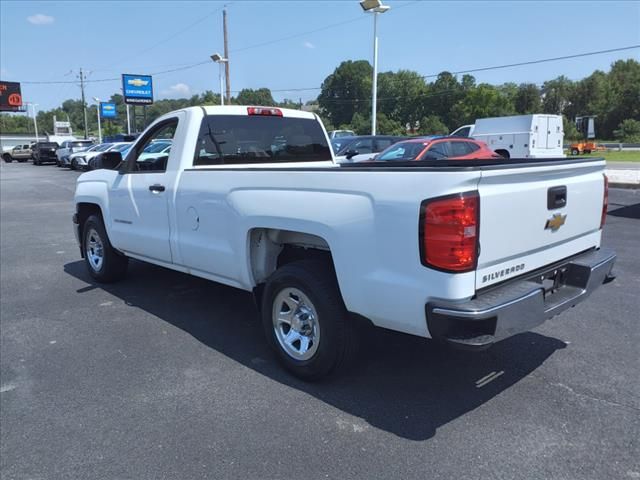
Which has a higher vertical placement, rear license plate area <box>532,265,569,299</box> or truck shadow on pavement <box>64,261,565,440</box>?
rear license plate area <box>532,265,569,299</box>

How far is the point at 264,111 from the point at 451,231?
119 inches

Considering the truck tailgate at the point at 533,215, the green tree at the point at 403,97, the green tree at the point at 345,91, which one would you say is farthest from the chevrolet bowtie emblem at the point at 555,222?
the green tree at the point at 345,91

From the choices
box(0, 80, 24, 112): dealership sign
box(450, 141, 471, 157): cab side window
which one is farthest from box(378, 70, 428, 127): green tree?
box(450, 141, 471, 157): cab side window

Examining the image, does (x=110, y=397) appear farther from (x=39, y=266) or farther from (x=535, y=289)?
(x=39, y=266)

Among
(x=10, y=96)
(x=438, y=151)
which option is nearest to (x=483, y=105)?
(x=10, y=96)

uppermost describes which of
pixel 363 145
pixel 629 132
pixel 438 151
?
pixel 629 132

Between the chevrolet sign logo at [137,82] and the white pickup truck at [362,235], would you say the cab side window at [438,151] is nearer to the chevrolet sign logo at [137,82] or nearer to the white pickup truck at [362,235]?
the white pickup truck at [362,235]

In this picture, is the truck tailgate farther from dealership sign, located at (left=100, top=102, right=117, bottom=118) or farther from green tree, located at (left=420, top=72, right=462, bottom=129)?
green tree, located at (left=420, top=72, right=462, bottom=129)

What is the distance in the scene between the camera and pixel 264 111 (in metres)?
5.19

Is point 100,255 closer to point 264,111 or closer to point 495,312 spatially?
point 264,111

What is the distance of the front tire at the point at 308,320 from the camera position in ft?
11.2

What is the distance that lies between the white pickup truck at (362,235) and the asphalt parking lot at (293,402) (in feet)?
1.74

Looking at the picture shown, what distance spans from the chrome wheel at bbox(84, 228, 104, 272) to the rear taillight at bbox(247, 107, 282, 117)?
8.54 ft

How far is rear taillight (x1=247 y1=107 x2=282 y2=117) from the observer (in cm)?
511
